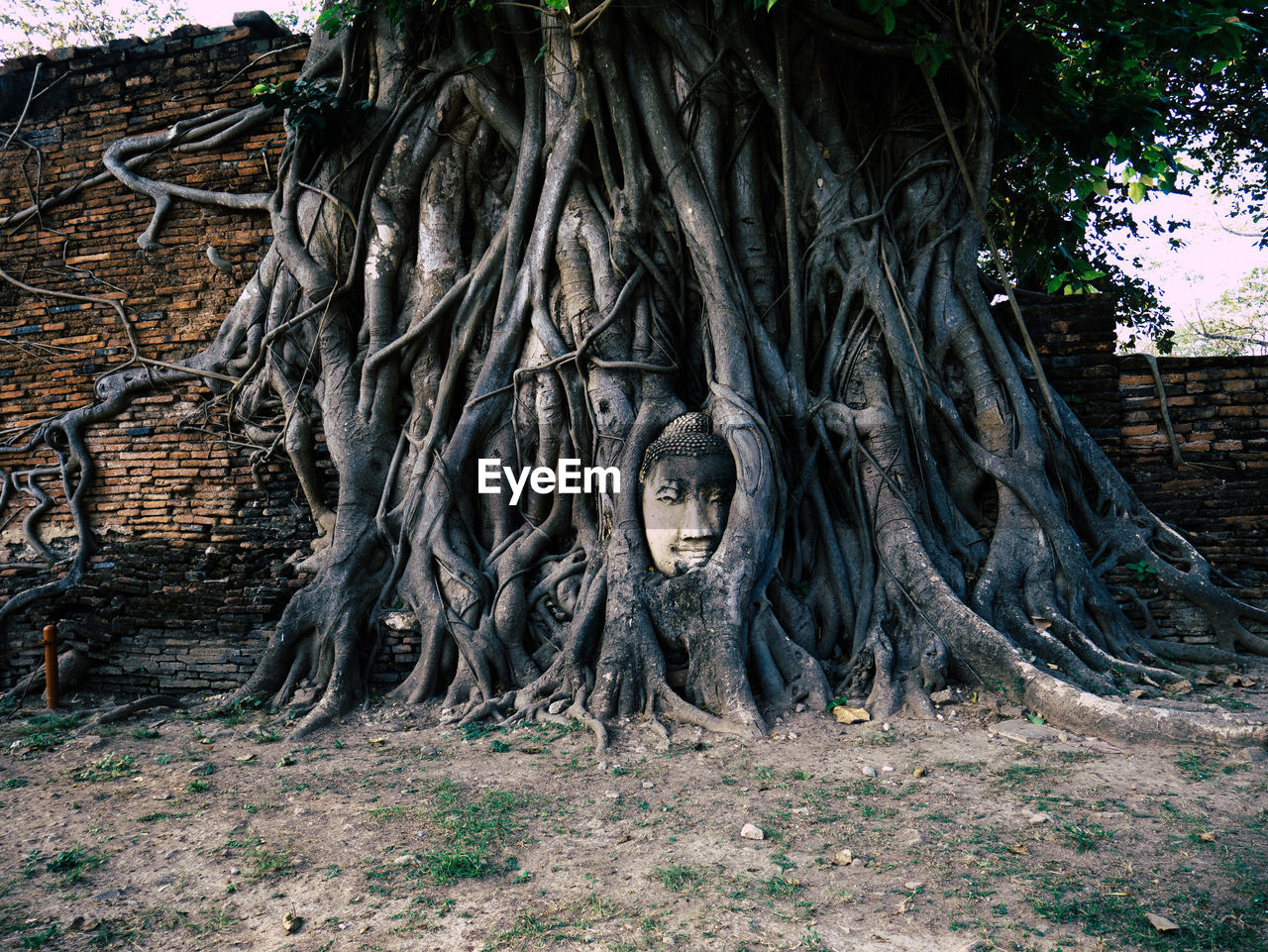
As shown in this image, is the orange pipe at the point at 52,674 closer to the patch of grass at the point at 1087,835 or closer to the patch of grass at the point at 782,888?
the patch of grass at the point at 782,888

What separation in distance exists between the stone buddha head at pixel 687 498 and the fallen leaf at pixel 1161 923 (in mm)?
2432

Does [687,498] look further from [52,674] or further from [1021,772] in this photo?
[52,674]

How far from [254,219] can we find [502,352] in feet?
7.92

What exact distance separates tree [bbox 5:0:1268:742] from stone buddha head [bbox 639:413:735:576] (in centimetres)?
2

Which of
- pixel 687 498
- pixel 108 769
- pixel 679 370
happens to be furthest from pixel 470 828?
pixel 679 370

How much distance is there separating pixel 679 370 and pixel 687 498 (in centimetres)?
92

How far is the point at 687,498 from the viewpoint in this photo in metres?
4.20

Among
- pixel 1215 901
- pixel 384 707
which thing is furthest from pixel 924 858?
pixel 384 707

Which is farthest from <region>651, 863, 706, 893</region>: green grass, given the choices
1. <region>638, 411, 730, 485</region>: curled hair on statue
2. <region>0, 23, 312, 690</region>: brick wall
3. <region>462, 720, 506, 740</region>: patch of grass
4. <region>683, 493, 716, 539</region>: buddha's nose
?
<region>0, 23, 312, 690</region>: brick wall

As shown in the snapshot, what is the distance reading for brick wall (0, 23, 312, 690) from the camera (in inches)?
203

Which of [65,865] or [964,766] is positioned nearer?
[65,865]

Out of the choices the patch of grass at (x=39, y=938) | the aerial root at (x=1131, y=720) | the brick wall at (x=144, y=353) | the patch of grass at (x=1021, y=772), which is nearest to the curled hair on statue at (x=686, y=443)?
the aerial root at (x=1131, y=720)

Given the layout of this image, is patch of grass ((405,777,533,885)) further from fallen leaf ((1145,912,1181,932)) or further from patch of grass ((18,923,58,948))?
fallen leaf ((1145,912,1181,932))

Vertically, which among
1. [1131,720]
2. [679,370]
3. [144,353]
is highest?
[144,353]
